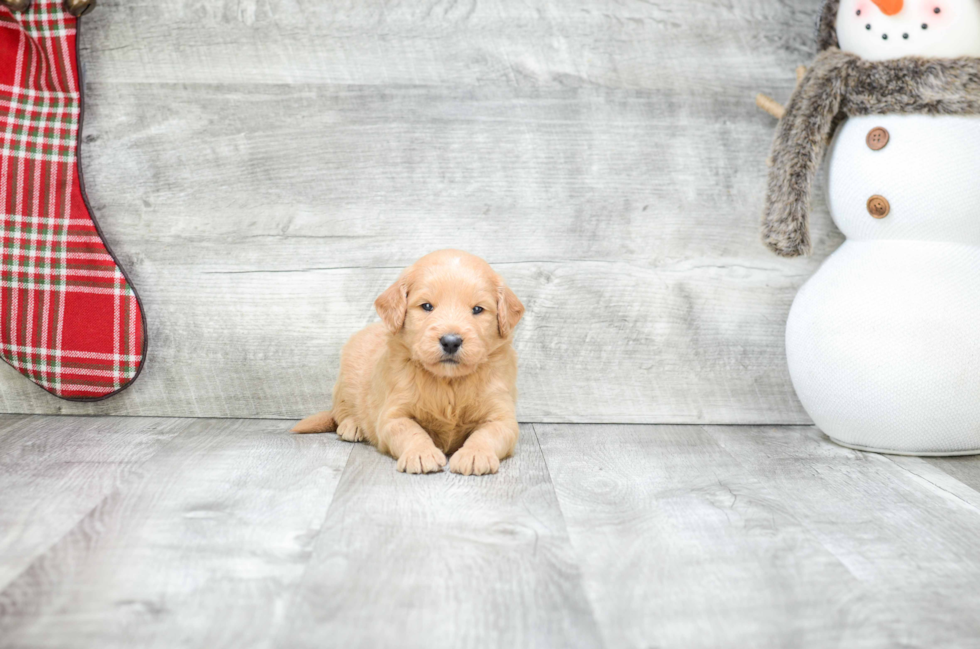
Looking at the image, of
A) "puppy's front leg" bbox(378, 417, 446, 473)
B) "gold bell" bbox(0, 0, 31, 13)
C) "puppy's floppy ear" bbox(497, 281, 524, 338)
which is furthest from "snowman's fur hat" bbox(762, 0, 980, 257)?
"gold bell" bbox(0, 0, 31, 13)

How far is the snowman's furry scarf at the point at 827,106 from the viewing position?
1637mm

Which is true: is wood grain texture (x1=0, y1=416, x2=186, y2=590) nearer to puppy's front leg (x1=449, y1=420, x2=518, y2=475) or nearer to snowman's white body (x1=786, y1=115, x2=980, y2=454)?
puppy's front leg (x1=449, y1=420, x2=518, y2=475)

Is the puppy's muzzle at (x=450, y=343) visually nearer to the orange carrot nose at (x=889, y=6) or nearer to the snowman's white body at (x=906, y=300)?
the snowman's white body at (x=906, y=300)

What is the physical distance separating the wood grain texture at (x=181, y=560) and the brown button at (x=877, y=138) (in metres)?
1.29

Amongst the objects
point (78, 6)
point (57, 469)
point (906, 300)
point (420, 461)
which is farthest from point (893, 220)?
point (78, 6)

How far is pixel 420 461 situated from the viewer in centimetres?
152

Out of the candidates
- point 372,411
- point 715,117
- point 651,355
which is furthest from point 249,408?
point 715,117

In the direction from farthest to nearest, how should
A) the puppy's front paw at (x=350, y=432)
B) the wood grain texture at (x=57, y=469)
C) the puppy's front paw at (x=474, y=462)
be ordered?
the puppy's front paw at (x=350, y=432) < the puppy's front paw at (x=474, y=462) < the wood grain texture at (x=57, y=469)

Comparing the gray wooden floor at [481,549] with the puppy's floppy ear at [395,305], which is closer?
the gray wooden floor at [481,549]

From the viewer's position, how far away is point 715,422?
2.11 metres

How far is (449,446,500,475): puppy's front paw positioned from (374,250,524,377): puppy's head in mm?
163

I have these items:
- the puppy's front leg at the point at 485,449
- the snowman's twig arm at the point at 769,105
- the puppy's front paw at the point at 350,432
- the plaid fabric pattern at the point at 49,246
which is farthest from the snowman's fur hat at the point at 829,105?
the plaid fabric pattern at the point at 49,246

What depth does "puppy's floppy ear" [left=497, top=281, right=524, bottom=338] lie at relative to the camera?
1624mm

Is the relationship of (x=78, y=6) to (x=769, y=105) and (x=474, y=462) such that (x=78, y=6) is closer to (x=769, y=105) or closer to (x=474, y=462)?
(x=474, y=462)
